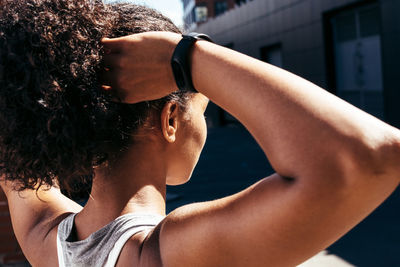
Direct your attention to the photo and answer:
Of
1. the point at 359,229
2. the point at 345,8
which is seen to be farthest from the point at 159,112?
the point at 345,8

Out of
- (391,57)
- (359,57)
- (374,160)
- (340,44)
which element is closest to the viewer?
(374,160)

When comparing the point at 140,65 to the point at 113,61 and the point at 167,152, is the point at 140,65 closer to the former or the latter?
the point at 113,61

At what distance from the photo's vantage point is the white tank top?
1159mm

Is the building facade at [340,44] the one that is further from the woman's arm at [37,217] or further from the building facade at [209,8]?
the building facade at [209,8]

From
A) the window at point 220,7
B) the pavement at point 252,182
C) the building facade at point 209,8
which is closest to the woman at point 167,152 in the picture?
the pavement at point 252,182

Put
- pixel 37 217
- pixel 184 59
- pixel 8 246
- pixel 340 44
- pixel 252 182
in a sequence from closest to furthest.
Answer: pixel 184 59
pixel 37 217
pixel 8 246
pixel 252 182
pixel 340 44

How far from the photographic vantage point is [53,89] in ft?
3.50

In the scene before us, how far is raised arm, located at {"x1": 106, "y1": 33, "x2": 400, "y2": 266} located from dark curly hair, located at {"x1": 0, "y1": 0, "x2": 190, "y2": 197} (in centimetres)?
28

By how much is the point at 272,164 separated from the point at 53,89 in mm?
521

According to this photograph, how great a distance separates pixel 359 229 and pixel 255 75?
18.4 ft

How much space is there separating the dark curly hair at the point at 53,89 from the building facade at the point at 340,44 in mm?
13357

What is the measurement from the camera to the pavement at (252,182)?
4.95 meters

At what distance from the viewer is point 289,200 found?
2.81 ft

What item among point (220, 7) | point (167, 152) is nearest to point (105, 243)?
point (167, 152)
